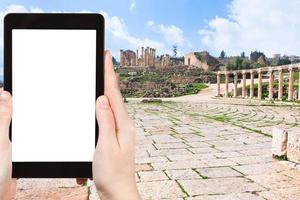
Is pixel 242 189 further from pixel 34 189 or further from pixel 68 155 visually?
pixel 68 155

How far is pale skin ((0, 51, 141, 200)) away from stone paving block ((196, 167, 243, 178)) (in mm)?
3735

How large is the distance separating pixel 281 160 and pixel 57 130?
476 cm

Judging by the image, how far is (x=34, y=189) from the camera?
3.93 meters

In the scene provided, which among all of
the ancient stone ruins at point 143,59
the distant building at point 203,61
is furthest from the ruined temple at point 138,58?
the distant building at point 203,61

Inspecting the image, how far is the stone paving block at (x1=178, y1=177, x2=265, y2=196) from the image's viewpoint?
4.09m

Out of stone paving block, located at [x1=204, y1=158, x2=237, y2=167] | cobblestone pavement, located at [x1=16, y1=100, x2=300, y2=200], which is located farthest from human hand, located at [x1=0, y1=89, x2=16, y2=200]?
stone paving block, located at [x1=204, y1=158, x2=237, y2=167]

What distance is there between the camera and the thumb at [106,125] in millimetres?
1129

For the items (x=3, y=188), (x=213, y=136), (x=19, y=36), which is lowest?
(x=213, y=136)

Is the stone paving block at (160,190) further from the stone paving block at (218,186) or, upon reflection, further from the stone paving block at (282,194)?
the stone paving block at (282,194)

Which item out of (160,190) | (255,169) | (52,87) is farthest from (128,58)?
(52,87)

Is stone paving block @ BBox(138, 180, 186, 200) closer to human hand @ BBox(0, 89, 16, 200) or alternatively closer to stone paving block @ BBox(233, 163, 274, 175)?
stone paving block @ BBox(233, 163, 274, 175)

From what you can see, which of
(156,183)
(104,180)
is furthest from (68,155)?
(156,183)

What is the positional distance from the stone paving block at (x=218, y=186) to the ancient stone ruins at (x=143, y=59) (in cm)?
8793

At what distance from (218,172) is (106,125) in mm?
3989
